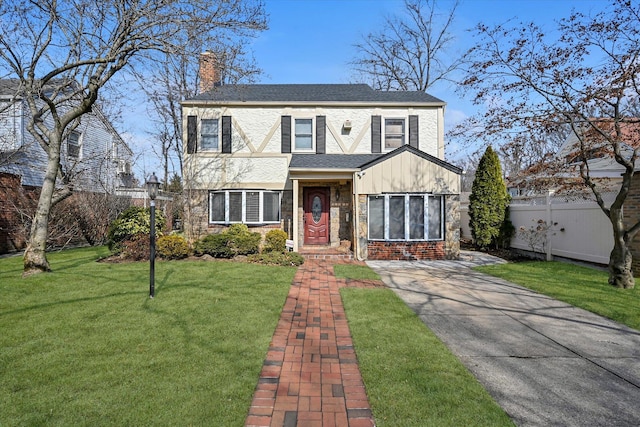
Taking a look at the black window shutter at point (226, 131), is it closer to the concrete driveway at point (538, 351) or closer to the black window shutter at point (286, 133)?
the black window shutter at point (286, 133)

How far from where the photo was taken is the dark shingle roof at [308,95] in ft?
43.1

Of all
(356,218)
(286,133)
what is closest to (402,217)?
(356,218)

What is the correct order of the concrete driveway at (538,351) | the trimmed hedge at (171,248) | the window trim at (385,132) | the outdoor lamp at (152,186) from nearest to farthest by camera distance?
the concrete driveway at (538,351), the outdoor lamp at (152,186), the trimmed hedge at (171,248), the window trim at (385,132)

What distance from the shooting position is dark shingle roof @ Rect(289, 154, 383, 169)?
11472mm

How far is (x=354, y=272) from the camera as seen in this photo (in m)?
8.68

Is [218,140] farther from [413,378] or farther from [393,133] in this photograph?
[413,378]

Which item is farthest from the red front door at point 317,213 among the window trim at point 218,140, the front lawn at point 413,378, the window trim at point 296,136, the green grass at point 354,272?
the front lawn at point 413,378

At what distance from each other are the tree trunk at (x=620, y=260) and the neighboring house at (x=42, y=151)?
1437 centimetres

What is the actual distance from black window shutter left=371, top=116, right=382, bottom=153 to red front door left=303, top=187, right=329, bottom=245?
2666 mm

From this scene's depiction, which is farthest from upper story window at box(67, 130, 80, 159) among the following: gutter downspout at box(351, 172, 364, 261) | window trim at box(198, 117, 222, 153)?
gutter downspout at box(351, 172, 364, 261)

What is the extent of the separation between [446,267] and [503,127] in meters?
4.19

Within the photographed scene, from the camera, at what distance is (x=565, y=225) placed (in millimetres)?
10047

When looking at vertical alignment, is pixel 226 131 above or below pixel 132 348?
above

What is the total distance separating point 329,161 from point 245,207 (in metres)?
3.74
